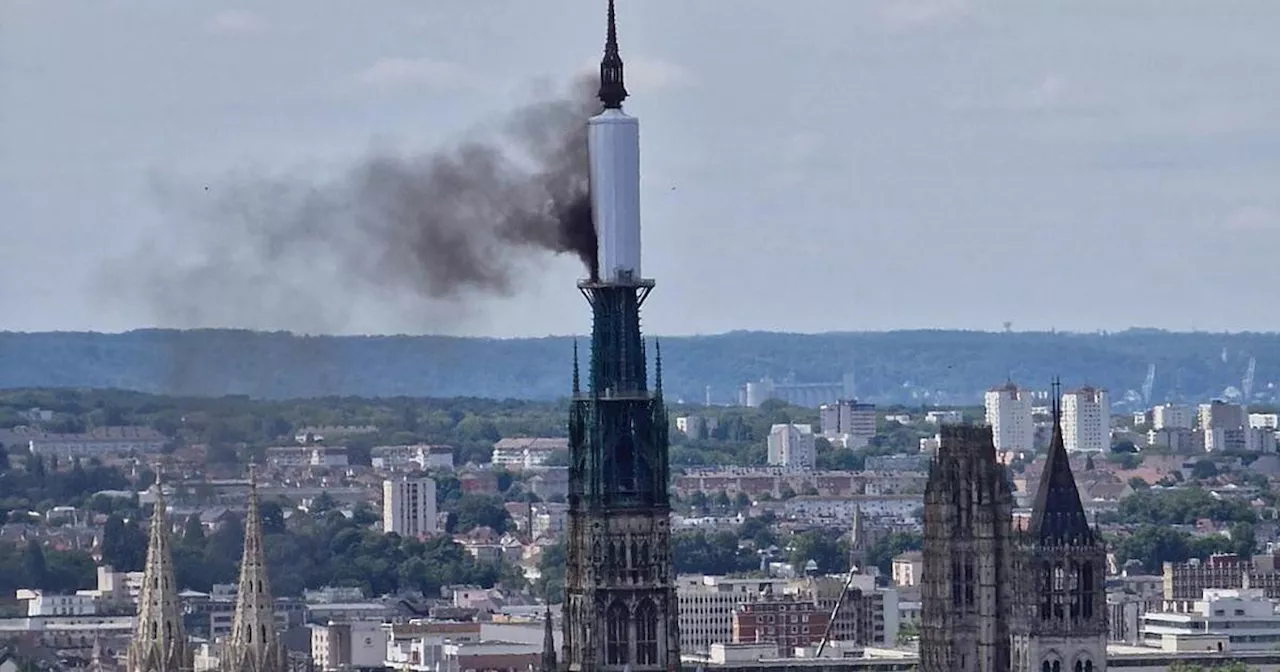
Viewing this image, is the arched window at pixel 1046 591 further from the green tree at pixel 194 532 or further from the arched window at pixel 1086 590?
the green tree at pixel 194 532

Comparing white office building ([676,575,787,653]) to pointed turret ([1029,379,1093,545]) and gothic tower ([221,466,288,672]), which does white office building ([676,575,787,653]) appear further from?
pointed turret ([1029,379,1093,545])

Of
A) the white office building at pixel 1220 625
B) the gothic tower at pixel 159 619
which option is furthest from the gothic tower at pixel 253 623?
the white office building at pixel 1220 625

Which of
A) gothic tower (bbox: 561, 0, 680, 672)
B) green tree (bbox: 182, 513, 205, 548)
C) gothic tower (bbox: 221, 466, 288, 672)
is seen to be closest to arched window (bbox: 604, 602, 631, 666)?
gothic tower (bbox: 561, 0, 680, 672)

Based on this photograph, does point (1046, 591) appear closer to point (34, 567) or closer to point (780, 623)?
point (780, 623)

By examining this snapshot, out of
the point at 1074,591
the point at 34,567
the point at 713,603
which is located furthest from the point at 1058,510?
the point at 34,567

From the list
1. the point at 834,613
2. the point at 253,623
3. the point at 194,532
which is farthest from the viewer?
the point at 834,613
